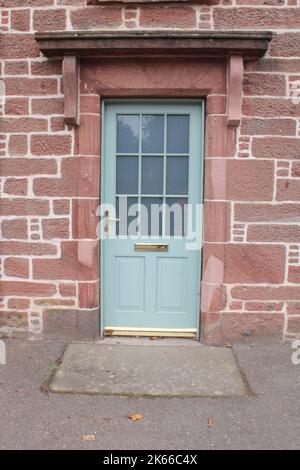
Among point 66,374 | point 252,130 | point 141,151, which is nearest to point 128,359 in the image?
point 66,374

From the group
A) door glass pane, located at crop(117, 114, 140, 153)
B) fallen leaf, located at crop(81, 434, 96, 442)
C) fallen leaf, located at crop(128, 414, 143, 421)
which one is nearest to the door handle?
door glass pane, located at crop(117, 114, 140, 153)

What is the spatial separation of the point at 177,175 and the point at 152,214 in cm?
45

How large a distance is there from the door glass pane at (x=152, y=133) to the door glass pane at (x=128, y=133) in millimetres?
68

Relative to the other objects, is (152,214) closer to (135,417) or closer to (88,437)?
(135,417)

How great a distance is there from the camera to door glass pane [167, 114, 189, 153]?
4.29 m

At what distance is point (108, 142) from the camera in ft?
14.1

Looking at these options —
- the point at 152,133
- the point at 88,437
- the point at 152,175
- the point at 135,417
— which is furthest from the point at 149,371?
the point at 152,133

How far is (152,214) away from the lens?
4383mm

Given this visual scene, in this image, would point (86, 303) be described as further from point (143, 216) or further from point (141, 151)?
point (141, 151)

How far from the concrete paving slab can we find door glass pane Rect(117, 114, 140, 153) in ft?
6.23

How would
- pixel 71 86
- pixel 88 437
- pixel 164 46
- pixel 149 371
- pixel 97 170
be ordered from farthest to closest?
pixel 97 170, pixel 71 86, pixel 164 46, pixel 149 371, pixel 88 437

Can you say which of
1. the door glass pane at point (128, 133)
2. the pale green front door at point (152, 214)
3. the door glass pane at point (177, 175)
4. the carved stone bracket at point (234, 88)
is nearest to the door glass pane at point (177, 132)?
the pale green front door at point (152, 214)

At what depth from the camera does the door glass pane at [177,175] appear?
434 centimetres
